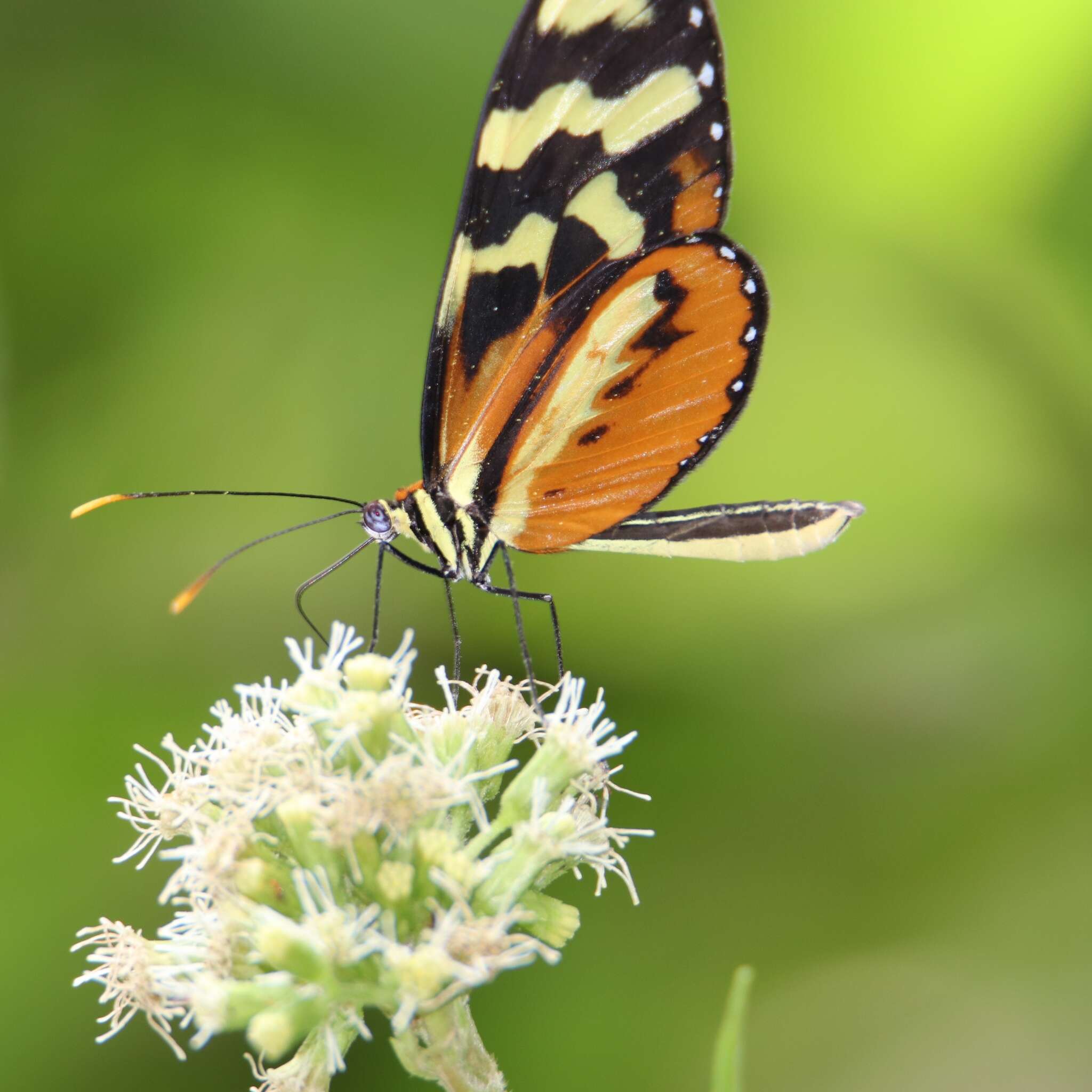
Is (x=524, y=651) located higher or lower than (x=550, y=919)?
higher

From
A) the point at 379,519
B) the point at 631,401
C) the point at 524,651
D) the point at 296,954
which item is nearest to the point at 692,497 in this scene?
the point at 631,401

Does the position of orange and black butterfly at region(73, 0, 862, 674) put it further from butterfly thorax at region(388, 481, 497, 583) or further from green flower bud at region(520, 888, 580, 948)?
green flower bud at region(520, 888, 580, 948)

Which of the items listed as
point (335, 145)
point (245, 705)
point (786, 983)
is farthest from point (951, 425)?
point (245, 705)

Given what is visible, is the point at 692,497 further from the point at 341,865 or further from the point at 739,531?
the point at 341,865

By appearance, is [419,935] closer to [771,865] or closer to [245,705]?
[245,705]

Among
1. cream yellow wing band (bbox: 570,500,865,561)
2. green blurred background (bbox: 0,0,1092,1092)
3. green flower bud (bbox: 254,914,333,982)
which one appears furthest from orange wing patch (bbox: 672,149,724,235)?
green flower bud (bbox: 254,914,333,982)

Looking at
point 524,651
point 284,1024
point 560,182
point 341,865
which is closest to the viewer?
point 284,1024
